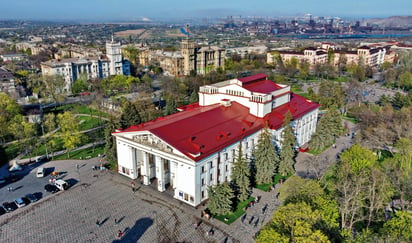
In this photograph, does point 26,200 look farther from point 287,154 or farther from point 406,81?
point 406,81

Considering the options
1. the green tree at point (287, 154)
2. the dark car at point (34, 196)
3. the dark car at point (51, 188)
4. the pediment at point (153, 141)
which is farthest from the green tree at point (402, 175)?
the dark car at point (34, 196)

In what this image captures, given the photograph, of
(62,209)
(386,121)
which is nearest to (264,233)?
(62,209)

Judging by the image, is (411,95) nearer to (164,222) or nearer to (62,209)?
(164,222)

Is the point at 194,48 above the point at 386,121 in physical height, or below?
above

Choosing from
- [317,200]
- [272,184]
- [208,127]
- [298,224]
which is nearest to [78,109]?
[208,127]

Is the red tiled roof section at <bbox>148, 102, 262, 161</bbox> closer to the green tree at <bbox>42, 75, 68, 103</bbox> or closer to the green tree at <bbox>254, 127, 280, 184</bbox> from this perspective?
the green tree at <bbox>254, 127, 280, 184</bbox>
